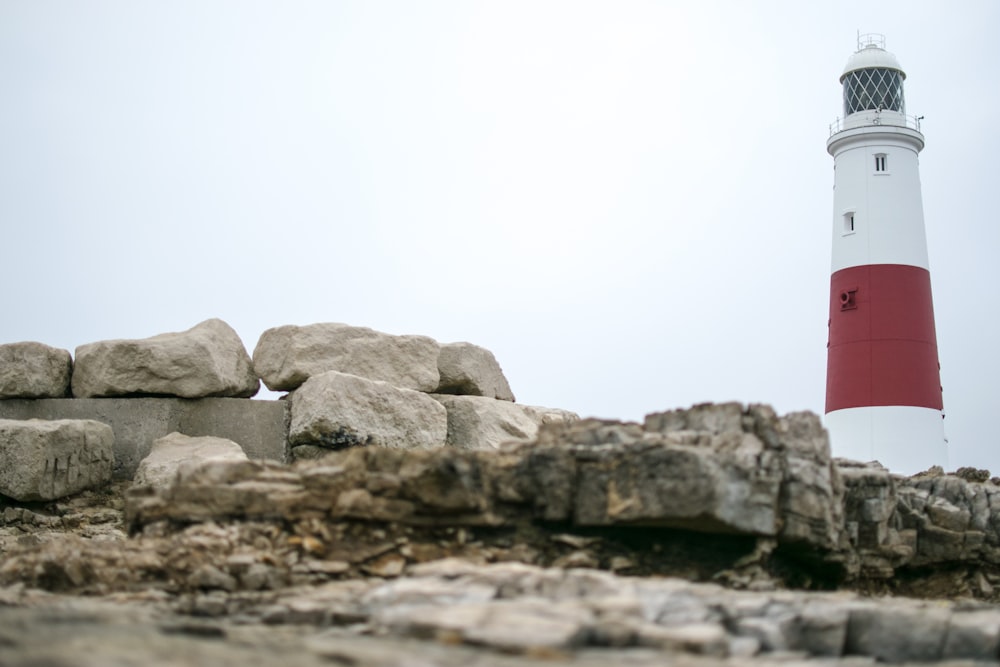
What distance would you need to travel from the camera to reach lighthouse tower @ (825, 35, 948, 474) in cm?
2248

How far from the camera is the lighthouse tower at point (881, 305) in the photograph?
885 inches

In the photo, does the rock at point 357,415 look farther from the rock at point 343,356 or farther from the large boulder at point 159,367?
the large boulder at point 159,367

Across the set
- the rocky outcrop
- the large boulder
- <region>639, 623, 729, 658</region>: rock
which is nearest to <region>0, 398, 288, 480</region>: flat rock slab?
the large boulder

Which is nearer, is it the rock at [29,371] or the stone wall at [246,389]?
the stone wall at [246,389]

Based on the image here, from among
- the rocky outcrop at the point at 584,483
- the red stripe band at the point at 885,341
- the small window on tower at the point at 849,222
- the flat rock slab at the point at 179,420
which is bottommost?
the rocky outcrop at the point at 584,483

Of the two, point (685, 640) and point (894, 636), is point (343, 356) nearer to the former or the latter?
point (894, 636)

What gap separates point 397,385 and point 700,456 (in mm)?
5877

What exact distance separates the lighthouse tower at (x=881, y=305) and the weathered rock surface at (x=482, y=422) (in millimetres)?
10351

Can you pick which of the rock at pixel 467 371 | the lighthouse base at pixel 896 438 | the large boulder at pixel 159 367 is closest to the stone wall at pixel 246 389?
the large boulder at pixel 159 367

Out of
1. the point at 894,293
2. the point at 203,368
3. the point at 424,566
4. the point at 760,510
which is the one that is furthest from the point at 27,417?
the point at 894,293

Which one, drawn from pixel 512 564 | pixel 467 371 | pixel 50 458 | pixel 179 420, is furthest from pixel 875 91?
pixel 512 564

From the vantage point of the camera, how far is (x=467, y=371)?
13594 mm

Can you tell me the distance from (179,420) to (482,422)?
3.01 m

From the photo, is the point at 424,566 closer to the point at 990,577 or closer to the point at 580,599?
the point at 580,599
